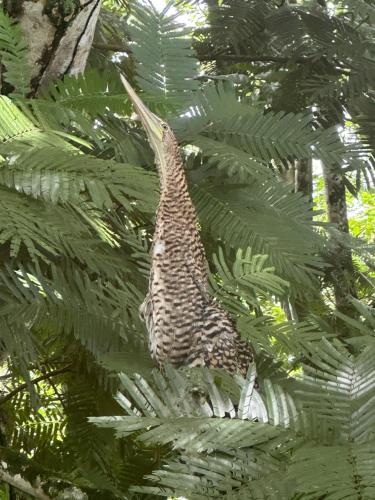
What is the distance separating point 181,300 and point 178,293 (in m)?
0.01

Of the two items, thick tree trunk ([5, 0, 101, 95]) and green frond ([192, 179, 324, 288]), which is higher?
thick tree trunk ([5, 0, 101, 95])

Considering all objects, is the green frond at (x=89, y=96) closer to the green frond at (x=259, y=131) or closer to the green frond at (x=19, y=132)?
the green frond at (x=19, y=132)

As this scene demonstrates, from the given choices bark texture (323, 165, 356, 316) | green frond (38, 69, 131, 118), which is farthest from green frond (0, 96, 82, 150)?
bark texture (323, 165, 356, 316)

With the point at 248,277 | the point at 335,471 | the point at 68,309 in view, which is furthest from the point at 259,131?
the point at 335,471

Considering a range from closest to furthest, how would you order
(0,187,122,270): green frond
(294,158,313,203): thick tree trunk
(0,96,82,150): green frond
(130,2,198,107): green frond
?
(0,187,122,270): green frond → (0,96,82,150): green frond → (130,2,198,107): green frond → (294,158,313,203): thick tree trunk

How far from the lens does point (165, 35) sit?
6.22 ft

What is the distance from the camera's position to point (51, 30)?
1663 millimetres

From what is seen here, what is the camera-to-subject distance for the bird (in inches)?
52.4

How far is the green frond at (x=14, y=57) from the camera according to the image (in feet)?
4.67

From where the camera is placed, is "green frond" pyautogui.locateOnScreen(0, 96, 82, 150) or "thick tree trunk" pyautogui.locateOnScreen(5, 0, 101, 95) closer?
"green frond" pyautogui.locateOnScreen(0, 96, 82, 150)

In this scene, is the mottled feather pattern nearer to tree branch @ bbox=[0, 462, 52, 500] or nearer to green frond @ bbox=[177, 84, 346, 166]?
green frond @ bbox=[177, 84, 346, 166]

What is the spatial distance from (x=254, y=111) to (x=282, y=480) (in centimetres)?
123

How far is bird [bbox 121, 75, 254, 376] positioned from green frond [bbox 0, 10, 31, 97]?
21cm

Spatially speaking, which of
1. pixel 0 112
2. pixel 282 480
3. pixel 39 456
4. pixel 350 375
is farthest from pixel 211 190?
pixel 282 480
